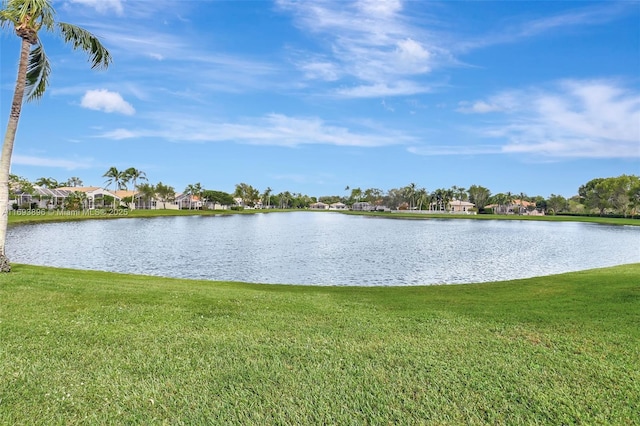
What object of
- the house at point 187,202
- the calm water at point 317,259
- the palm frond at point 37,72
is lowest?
the calm water at point 317,259

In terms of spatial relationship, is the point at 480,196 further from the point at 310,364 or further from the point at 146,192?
the point at 310,364

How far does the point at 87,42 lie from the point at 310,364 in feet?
53.9

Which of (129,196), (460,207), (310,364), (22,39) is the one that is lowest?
(310,364)

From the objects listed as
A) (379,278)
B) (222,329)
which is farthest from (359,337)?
(379,278)

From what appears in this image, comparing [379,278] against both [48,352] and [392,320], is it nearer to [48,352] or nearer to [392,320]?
[392,320]

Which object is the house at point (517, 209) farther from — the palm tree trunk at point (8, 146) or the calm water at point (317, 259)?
the palm tree trunk at point (8, 146)

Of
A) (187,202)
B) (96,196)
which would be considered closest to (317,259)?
(96,196)

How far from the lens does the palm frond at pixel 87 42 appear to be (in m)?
15.6

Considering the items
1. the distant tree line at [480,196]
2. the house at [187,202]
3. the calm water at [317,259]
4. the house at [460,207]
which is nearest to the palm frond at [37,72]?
the calm water at [317,259]

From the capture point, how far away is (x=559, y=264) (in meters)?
28.1

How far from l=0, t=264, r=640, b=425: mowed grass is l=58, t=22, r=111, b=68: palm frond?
36.6 ft

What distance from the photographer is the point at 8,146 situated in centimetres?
1400

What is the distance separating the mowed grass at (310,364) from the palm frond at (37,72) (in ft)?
39.6

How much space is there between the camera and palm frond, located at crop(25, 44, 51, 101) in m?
16.7
